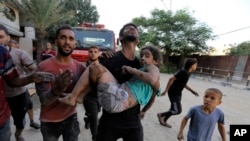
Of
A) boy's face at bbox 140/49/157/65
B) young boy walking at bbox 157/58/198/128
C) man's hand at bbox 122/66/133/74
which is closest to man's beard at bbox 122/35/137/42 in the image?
boy's face at bbox 140/49/157/65

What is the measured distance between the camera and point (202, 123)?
115 inches

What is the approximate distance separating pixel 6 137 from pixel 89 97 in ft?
5.49

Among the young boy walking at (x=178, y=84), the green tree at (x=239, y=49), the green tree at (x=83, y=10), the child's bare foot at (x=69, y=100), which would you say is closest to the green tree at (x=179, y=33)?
the green tree at (x=239, y=49)

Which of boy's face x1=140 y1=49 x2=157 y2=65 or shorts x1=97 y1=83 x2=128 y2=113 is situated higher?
boy's face x1=140 y1=49 x2=157 y2=65

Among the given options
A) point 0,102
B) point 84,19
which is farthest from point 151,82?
point 84,19

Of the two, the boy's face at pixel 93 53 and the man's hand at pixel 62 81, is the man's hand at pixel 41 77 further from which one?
the boy's face at pixel 93 53

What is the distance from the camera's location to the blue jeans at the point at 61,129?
7.70 ft

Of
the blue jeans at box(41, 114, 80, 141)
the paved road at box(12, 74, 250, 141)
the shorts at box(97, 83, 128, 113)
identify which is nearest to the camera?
the shorts at box(97, 83, 128, 113)


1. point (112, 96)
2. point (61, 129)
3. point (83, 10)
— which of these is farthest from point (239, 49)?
point (112, 96)

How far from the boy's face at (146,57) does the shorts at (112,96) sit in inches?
16.5

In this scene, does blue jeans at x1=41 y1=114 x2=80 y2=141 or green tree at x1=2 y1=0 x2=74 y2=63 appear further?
green tree at x1=2 y1=0 x2=74 y2=63

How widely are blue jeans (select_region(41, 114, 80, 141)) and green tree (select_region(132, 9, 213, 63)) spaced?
21331 millimetres

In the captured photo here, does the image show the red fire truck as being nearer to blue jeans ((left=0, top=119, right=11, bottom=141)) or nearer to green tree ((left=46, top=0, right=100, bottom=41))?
blue jeans ((left=0, top=119, right=11, bottom=141))

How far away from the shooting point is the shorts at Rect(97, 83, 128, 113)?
1943mm
